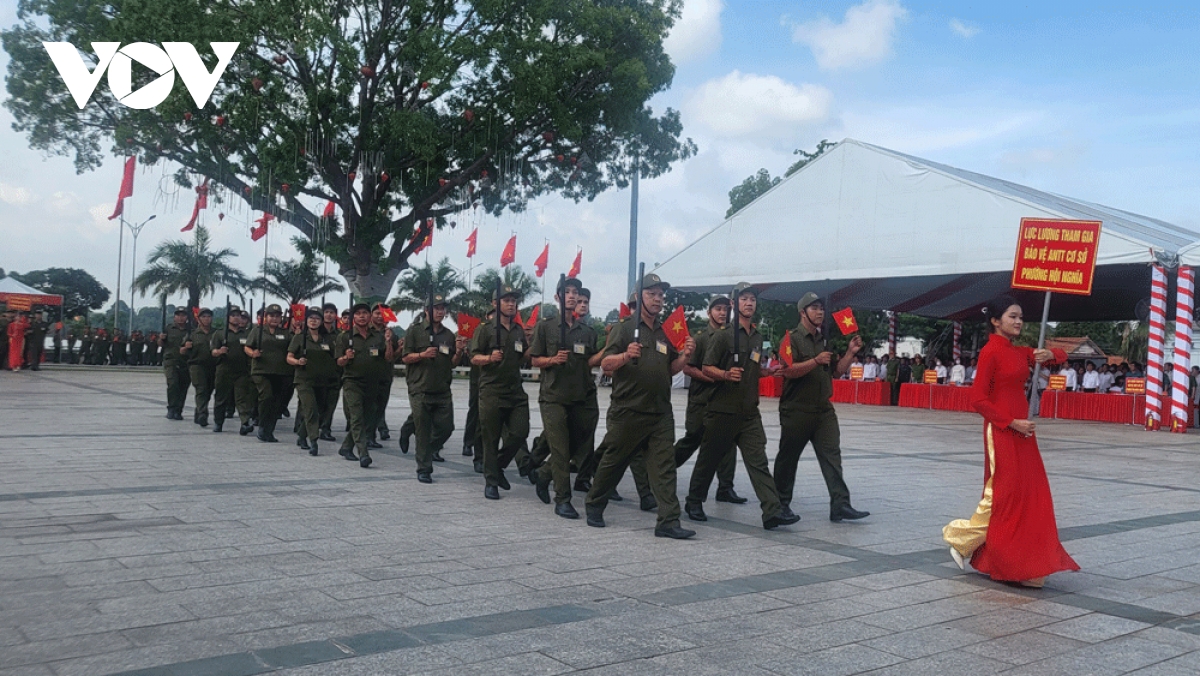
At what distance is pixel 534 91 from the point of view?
26875mm

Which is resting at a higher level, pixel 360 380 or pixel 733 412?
pixel 733 412

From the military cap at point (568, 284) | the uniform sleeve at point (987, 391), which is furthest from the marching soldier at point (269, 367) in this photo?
the uniform sleeve at point (987, 391)

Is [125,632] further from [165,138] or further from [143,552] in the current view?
[165,138]

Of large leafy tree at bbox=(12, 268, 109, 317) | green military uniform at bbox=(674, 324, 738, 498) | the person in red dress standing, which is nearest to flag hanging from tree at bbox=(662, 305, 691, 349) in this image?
green military uniform at bbox=(674, 324, 738, 498)

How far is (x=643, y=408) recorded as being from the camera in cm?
753

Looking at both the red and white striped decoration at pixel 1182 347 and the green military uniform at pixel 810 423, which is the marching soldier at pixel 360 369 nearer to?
the green military uniform at pixel 810 423

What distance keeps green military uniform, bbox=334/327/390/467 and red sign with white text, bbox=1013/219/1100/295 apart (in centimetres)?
657

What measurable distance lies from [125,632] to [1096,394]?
80.7ft

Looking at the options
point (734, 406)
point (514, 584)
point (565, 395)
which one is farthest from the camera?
point (565, 395)

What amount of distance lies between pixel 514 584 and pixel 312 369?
7.12m

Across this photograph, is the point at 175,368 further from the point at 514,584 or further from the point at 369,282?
the point at 369,282

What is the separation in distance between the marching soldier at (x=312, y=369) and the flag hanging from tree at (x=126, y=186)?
17.3 m

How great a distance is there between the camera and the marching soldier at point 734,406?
310 inches

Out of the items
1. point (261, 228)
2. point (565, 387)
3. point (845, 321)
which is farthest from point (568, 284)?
point (261, 228)
